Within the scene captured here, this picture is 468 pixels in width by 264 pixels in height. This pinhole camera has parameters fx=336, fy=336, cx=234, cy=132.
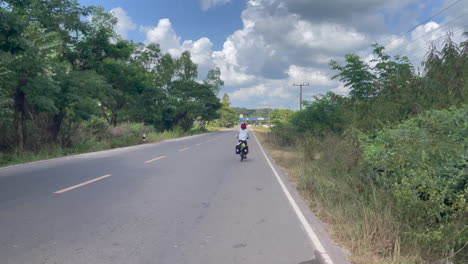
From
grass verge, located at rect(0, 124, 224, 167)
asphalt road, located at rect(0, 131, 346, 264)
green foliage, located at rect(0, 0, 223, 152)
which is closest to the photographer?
asphalt road, located at rect(0, 131, 346, 264)

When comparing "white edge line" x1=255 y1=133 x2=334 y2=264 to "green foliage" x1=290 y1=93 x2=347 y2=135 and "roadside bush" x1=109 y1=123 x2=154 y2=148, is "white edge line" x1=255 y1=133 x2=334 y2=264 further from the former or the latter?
"roadside bush" x1=109 y1=123 x2=154 y2=148

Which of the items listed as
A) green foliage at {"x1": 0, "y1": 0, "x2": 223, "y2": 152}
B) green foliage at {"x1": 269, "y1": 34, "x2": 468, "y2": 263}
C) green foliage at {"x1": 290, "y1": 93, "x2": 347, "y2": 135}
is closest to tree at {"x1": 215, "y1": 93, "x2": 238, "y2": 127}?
green foliage at {"x1": 0, "y1": 0, "x2": 223, "y2": 152}

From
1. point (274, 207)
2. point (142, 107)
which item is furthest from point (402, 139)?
point (142, 107)

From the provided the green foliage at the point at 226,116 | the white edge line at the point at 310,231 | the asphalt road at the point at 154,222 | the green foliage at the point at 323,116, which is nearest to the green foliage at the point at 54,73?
the asphalt road at the point at 154,222

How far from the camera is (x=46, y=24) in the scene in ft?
58.4

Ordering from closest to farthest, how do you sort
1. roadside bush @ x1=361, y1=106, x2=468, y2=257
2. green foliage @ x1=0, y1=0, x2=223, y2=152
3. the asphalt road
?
the asphalt road
roadside bush @ x1=361, y1=106, x2=468, y2=257
green foliage @ x1=0, y1=0, x2=223, y2=152

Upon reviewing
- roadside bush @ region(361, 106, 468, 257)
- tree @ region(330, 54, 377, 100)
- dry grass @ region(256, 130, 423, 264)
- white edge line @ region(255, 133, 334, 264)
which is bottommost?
white edge line @ region(255, 133, 334, 264)

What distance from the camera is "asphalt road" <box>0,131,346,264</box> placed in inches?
169

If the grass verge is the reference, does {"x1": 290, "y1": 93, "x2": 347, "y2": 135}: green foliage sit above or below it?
above

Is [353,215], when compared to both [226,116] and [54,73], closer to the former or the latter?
[54,73]

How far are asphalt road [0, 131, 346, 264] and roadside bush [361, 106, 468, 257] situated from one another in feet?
4.48

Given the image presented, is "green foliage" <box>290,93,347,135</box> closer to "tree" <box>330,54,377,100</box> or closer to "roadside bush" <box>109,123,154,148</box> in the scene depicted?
"tree" <box>330,54,377,100</box>

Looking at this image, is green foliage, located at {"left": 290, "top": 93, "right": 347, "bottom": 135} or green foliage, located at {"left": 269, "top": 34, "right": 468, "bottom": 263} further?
green foliage, located at {"left": 290, "top": 93, "right": 347, "bottom": 135}

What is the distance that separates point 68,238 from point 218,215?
2.53 metres
